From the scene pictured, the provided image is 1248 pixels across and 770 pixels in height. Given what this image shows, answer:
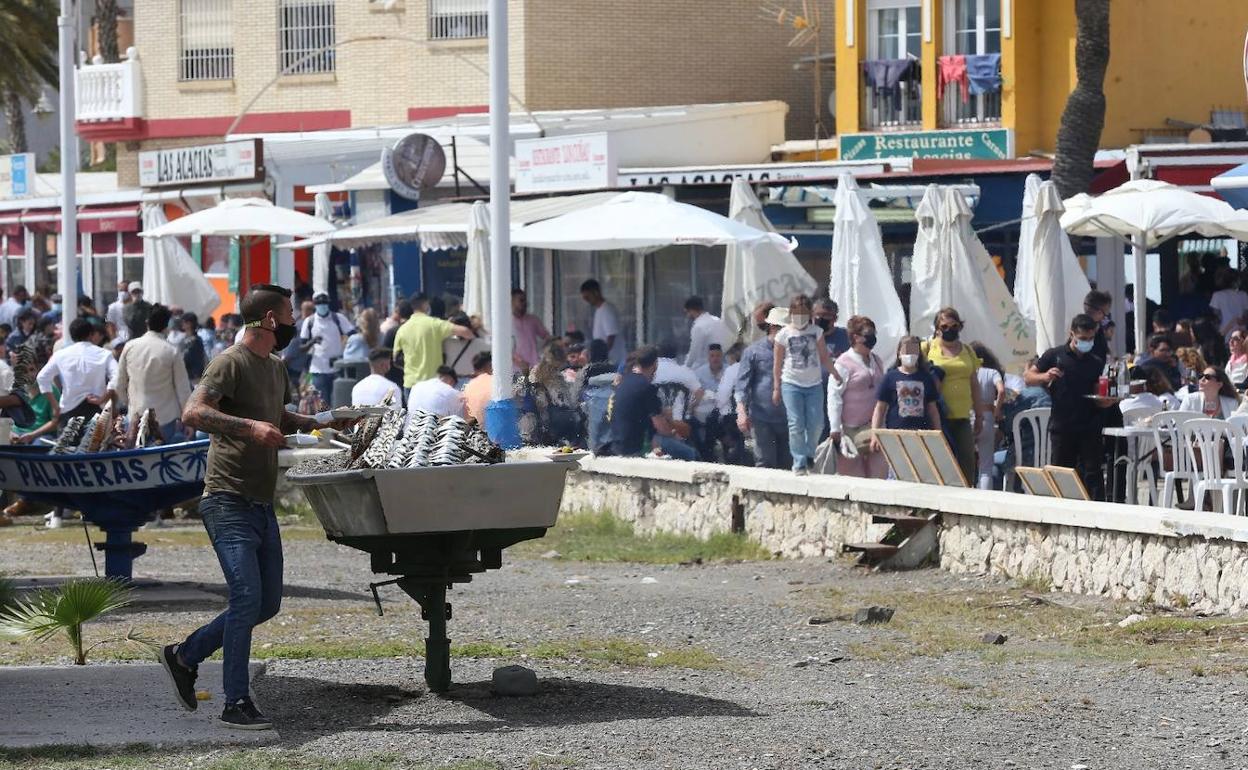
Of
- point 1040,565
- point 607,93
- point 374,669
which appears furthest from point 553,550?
point 607,93

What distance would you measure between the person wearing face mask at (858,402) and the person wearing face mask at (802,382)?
119mm

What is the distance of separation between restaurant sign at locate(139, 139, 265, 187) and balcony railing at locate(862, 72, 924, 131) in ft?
32.4

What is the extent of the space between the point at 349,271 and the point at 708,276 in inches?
370

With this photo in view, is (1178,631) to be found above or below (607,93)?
A: below

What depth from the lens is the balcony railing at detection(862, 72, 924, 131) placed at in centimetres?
3509

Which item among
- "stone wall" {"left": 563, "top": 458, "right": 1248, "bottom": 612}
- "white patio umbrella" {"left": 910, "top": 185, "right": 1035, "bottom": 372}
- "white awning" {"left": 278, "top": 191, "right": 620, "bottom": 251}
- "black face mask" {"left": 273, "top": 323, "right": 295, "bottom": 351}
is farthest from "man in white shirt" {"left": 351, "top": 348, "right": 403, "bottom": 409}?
"black face mask" {"left": 273, "top": 323, "right": 295, "bottom": 351}

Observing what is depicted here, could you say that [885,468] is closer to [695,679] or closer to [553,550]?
[553,550]

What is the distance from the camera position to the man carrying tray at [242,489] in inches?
350

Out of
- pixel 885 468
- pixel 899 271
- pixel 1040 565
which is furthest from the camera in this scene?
pixel 899 271

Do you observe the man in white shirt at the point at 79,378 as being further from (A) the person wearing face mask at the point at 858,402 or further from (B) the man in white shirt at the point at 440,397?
(A) the person wearing face mask at the point at 858,402

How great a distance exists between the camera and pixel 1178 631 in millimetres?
11398

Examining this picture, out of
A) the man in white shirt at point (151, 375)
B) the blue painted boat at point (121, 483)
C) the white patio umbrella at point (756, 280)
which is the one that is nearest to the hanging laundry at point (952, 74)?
the white patio umbrella at point (756, 280)

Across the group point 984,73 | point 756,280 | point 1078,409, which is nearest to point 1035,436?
point 1078,409

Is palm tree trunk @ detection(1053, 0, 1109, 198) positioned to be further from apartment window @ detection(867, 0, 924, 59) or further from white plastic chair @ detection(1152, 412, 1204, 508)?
white plastic chair @ detection(1152, 412, 1204, 508)
